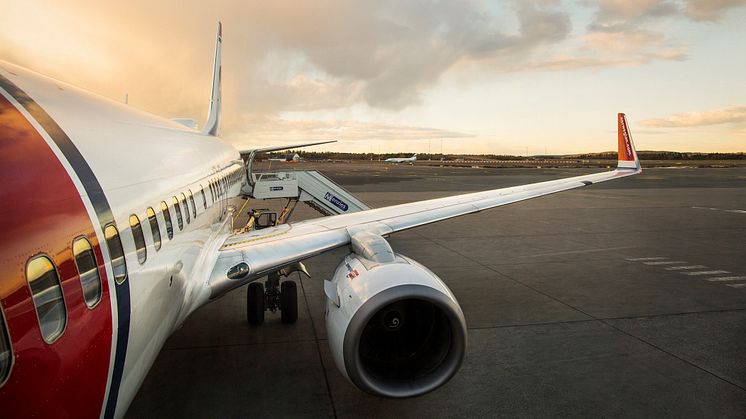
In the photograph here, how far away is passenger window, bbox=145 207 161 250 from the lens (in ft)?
14.0

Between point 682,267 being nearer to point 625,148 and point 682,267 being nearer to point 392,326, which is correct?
point 625,148

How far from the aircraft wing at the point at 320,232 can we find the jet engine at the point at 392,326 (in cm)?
100

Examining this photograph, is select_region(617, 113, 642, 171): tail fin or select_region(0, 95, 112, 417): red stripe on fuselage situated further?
select_region(617, 113, 642, 171): tail fin

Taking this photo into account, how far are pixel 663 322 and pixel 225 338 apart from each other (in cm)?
716

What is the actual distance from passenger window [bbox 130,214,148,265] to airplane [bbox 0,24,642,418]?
0.05 feet

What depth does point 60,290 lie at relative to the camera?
2.65 m

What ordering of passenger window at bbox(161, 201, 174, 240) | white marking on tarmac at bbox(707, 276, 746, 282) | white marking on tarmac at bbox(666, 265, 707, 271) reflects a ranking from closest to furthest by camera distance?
passenger window at bbox(161, 201, 174, 240) < white marking on tarmac at bbox(707, 276, 746, 282) < white marking on tarmac at bbox(666, 265, 707, 271)

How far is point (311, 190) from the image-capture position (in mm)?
15750

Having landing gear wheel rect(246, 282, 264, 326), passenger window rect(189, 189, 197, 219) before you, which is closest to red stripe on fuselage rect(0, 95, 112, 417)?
passenger window rect(189, 189, 197, 219)

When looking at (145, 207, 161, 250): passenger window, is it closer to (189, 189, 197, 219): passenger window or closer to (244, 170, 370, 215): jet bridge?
(189, 189, 197, 219): passenger window

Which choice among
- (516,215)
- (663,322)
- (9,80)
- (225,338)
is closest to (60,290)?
(9,80)

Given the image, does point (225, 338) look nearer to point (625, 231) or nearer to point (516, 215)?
point (625, 231)

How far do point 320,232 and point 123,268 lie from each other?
396cm

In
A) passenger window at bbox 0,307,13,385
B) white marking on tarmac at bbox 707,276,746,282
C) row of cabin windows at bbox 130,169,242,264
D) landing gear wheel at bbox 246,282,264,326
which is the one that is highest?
row of cabin windows at bbox 130,169,242,264
